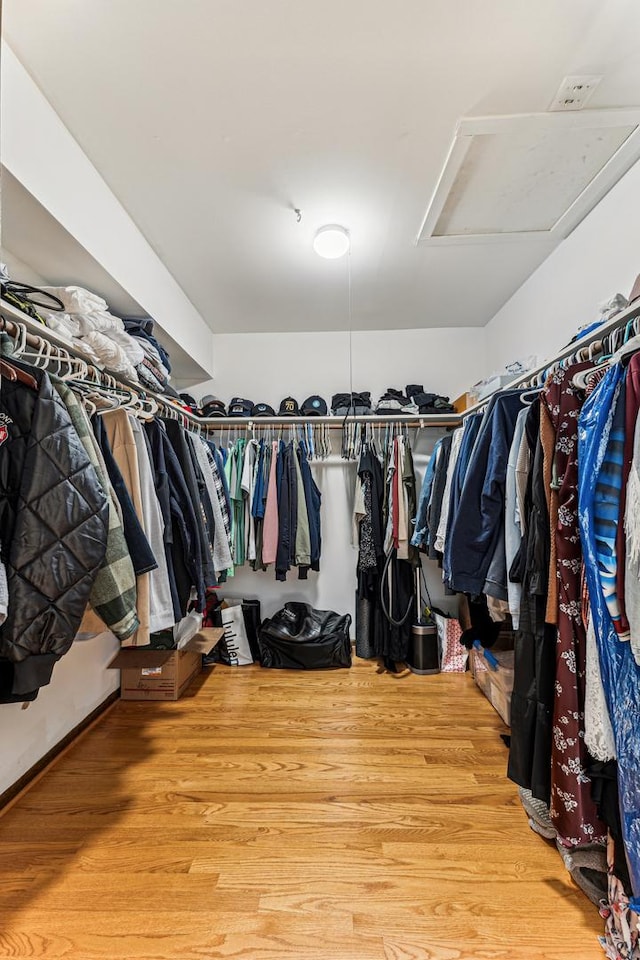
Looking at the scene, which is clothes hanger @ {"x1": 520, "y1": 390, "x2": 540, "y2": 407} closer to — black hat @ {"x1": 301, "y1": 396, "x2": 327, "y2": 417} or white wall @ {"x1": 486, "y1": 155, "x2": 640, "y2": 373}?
white wall @ {"x1": 486, "y1": 155, "x2": 640, "y2": 373}

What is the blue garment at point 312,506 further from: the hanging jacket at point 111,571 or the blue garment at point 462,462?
the hanging jacket at point 111,571

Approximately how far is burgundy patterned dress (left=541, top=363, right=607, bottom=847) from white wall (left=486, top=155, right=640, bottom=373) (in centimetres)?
98

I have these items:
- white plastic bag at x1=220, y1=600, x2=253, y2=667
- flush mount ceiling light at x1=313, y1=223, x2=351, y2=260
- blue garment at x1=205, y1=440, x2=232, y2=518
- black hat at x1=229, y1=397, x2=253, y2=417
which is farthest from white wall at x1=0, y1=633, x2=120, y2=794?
flush mount ceiling light at x1=313, y1=223, x2=351, y2=260

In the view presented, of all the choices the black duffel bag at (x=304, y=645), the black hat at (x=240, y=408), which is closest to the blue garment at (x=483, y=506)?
the black duffel bag at (x=304, y=645)

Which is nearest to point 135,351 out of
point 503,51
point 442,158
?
point 442,158

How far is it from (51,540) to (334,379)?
8.38ft

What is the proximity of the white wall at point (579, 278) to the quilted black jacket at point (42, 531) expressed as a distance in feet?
7.14

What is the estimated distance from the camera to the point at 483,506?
1630 millimetres

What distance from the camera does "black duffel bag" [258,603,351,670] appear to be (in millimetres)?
2734

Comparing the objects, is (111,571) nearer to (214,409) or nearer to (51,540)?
(51,540)

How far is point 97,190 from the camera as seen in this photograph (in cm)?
167

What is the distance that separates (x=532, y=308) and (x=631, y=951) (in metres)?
2.74

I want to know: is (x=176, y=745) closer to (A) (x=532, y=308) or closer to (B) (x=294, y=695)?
(B) (x=294, y=695)

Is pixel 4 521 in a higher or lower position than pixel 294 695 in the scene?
higher
